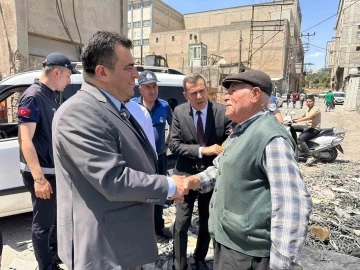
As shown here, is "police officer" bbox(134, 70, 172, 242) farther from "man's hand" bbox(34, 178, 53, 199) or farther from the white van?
"man's hand" bbox(34, 178, 53, 199)

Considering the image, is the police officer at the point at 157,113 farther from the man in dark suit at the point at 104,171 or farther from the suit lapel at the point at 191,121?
the man in dark suit at the point at 104,171

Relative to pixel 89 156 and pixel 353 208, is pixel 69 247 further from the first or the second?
pixel 353 208

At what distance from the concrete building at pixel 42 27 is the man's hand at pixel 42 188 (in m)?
8.48

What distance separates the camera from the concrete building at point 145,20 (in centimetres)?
5631

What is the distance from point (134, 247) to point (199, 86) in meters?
1.62

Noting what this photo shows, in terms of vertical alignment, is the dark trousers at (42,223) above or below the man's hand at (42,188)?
below

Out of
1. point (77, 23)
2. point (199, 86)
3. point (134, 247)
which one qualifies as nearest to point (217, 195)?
point (134, 247)

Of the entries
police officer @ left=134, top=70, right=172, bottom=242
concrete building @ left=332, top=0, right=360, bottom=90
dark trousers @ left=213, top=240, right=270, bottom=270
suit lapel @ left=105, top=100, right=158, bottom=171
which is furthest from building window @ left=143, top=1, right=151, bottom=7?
dark trousers @ left=213, top=240, right=270, bottom=270

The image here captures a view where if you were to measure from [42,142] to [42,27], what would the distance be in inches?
358

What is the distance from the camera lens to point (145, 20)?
57438 mm

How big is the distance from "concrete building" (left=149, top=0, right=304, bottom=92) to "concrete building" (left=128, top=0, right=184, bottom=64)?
15.9 ft

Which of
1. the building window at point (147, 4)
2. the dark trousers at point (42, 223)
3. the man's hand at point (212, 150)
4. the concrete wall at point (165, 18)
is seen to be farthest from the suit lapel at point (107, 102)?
the building window at point (147, 4)

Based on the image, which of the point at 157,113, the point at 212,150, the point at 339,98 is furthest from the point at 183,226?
the point at 339,98

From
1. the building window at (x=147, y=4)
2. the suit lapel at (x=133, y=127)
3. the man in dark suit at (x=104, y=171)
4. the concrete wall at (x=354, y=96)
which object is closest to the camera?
the man in dark suit at (x=104, y=171)
